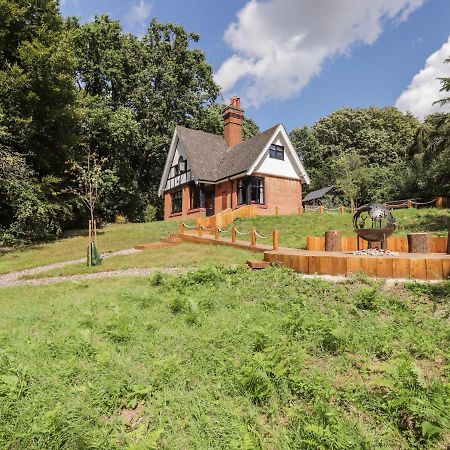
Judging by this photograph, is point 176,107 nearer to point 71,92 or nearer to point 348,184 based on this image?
point 71,92

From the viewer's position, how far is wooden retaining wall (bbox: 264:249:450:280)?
9117 millimetres

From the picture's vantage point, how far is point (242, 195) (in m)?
30.1

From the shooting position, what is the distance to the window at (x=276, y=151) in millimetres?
30906

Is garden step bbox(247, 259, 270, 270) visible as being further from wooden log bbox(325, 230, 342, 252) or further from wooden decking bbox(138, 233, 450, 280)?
wooden log bbox(325, 230, 342, 252)

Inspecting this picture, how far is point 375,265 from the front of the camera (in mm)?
9516

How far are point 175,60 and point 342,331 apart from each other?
42531mm

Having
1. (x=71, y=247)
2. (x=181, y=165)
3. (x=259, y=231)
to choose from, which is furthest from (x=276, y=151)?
(x=71, y=247)

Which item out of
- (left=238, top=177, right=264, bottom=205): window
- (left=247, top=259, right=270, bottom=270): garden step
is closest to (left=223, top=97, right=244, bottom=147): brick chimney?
(left=238, top=177, right=264, bottom=205): window

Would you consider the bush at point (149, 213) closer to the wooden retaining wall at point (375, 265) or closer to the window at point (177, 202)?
the window at point (177, 202)

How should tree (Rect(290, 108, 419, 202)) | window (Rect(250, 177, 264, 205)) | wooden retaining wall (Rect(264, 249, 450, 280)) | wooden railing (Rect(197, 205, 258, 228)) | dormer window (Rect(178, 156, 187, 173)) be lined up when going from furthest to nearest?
tree (Rect(290, 108, 419, 202)) → dormer window (Rect(178, 156, 187, 173)) → window (Rect(250, 177, 264, 205)) → wooden railing (Rect(197, 205, 258, 228)) → wooden retaining wall (Rect(264, 249, 450, 280))

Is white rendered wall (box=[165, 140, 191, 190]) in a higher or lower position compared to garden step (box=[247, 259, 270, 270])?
higher

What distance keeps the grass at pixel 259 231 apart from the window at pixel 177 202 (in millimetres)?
8416

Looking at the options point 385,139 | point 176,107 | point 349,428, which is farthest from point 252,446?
point 385,139

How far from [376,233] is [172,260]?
777 cm
